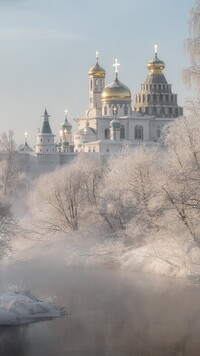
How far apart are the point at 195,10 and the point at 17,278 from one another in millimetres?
9597

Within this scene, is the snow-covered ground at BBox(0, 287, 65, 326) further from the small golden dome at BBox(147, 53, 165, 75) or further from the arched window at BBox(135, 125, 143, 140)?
the small golden dome at BBox(147, 53, 165, 75)

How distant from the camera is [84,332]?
19.5 meters

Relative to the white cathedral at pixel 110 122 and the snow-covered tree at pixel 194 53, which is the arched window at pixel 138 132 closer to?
the white cathedral at pixel 110 122

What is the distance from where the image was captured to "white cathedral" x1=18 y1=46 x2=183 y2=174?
91812 mm

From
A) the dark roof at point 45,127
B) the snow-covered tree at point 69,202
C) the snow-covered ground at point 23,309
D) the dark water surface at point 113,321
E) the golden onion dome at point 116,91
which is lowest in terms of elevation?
the dark water surface at point 113,321

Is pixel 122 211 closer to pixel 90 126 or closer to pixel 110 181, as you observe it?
pixel 110 181

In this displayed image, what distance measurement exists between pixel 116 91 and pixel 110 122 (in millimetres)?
3243

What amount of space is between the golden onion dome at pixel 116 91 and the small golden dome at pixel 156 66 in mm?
7694

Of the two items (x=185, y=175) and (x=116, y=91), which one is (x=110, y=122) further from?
(x=185, y=175)

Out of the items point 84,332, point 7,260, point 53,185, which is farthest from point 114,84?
point 84,332

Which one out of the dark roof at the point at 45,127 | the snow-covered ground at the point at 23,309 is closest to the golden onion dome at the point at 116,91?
the dark roof at the point at 45,127

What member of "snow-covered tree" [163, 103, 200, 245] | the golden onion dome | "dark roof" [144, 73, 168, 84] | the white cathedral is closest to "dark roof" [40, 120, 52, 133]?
the white cathedral

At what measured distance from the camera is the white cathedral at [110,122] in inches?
3615

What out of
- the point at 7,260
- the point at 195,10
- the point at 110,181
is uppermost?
the point at 195,10
